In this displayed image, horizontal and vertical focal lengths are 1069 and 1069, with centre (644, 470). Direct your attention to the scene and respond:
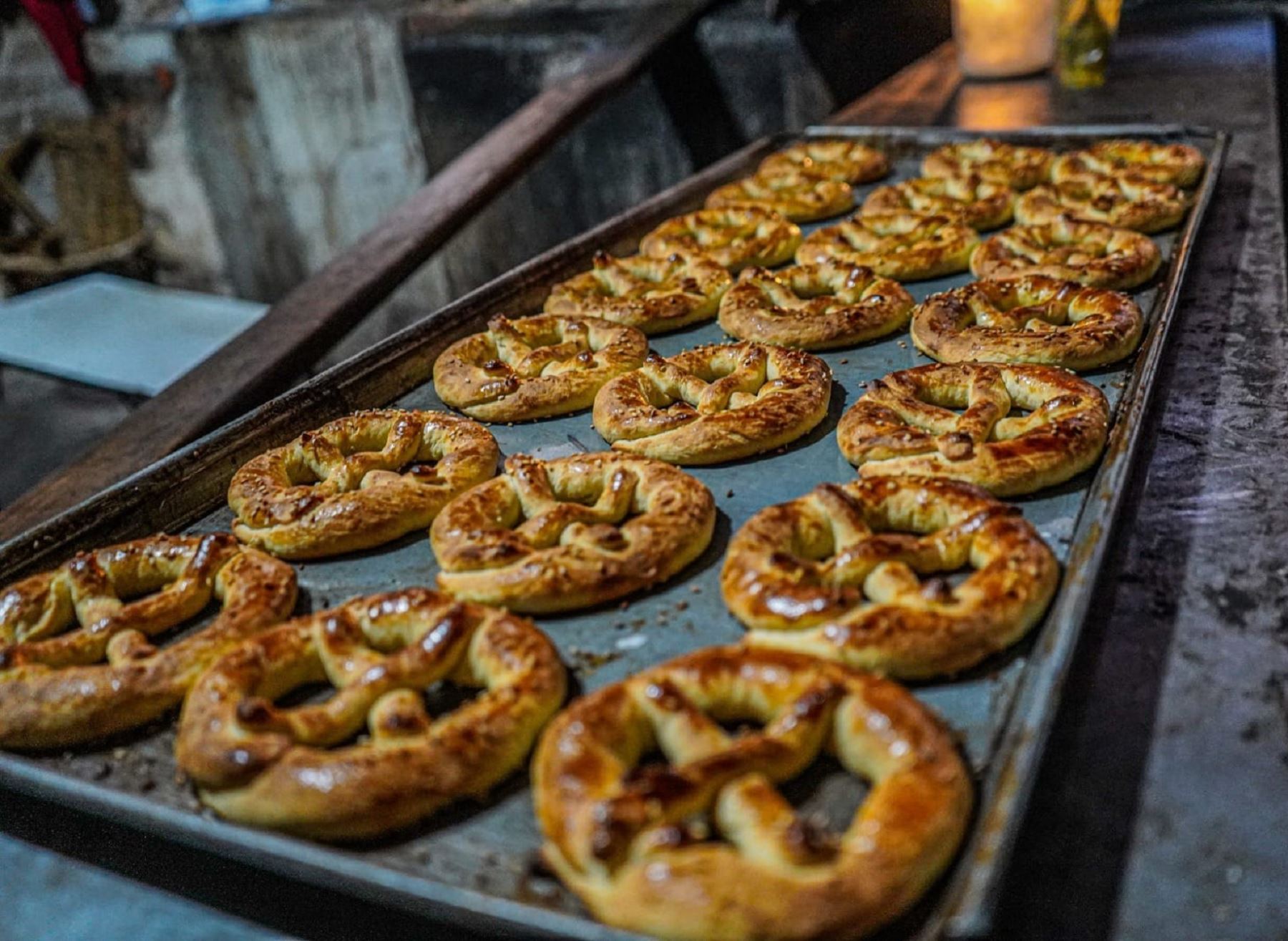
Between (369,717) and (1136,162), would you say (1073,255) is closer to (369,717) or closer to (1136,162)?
(1136,162)

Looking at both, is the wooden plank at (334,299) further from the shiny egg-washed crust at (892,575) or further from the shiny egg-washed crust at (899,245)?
the shiny egg-washed crust at (892,575)

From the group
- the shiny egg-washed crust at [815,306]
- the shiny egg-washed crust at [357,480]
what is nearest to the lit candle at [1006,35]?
the shiny egg-washed crust at [815,306]

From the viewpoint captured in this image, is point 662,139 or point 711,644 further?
point 662,139

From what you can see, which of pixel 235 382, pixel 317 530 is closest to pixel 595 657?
pixel 317 530

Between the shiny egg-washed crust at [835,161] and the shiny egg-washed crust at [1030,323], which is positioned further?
the shiny egg-washed crust at [835,161]

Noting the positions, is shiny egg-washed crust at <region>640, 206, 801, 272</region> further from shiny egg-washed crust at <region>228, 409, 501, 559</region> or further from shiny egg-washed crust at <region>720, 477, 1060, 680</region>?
shiny egg-washed crust at <region>720, 477, 1060, 680</region>

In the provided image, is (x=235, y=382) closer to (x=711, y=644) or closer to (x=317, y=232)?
(x=711, y=644)

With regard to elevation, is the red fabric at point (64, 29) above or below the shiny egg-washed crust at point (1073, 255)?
above

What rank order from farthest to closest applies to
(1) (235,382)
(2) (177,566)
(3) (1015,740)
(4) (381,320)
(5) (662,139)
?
1. (4) (381,320)
2. (5) (662,139)
3. (1) (235,382)
4. (2) (177,566)
5. (3) (1015,740)
